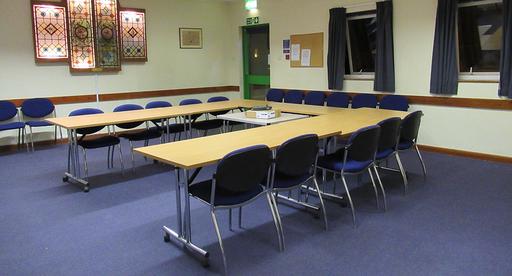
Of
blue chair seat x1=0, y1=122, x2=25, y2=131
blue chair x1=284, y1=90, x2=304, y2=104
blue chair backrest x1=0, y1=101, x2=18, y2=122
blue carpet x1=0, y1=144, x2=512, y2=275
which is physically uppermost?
blue chair x1=284, y1=90, x2=304, y2=104

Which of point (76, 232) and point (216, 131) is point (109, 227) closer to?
point (76, 232)

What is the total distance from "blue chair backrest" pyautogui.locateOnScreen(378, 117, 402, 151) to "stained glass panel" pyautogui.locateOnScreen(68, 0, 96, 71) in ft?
17.2

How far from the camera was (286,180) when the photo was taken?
3.11 metres

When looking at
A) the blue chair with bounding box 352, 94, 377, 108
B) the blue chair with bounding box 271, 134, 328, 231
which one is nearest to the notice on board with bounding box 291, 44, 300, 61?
the blue chair with bounding box 352, 94, 377, 108

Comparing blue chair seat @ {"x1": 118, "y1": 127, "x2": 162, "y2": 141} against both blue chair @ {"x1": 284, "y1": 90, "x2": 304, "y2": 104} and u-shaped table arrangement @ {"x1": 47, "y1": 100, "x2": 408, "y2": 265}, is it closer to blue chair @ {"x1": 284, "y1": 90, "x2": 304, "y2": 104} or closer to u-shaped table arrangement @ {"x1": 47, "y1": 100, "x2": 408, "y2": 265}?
u-shaped table arrangement @ {"x1": 47, "y1": 100, "x2": 408, "y2": 265}

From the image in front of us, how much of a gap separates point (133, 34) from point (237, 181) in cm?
565

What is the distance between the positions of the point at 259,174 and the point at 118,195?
206 cm

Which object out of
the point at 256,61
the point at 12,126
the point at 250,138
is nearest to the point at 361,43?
the point at 256,61

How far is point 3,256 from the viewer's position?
9.48ft

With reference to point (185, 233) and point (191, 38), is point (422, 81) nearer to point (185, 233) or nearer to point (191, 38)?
point (185, 233)

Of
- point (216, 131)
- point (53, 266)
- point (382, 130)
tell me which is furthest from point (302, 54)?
point (53, 266)

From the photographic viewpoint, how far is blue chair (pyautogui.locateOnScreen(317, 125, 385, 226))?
10.8 ft

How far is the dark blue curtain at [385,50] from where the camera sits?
5980 mm

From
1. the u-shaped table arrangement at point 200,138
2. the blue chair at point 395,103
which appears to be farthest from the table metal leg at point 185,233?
the blue chair at point 395,103
